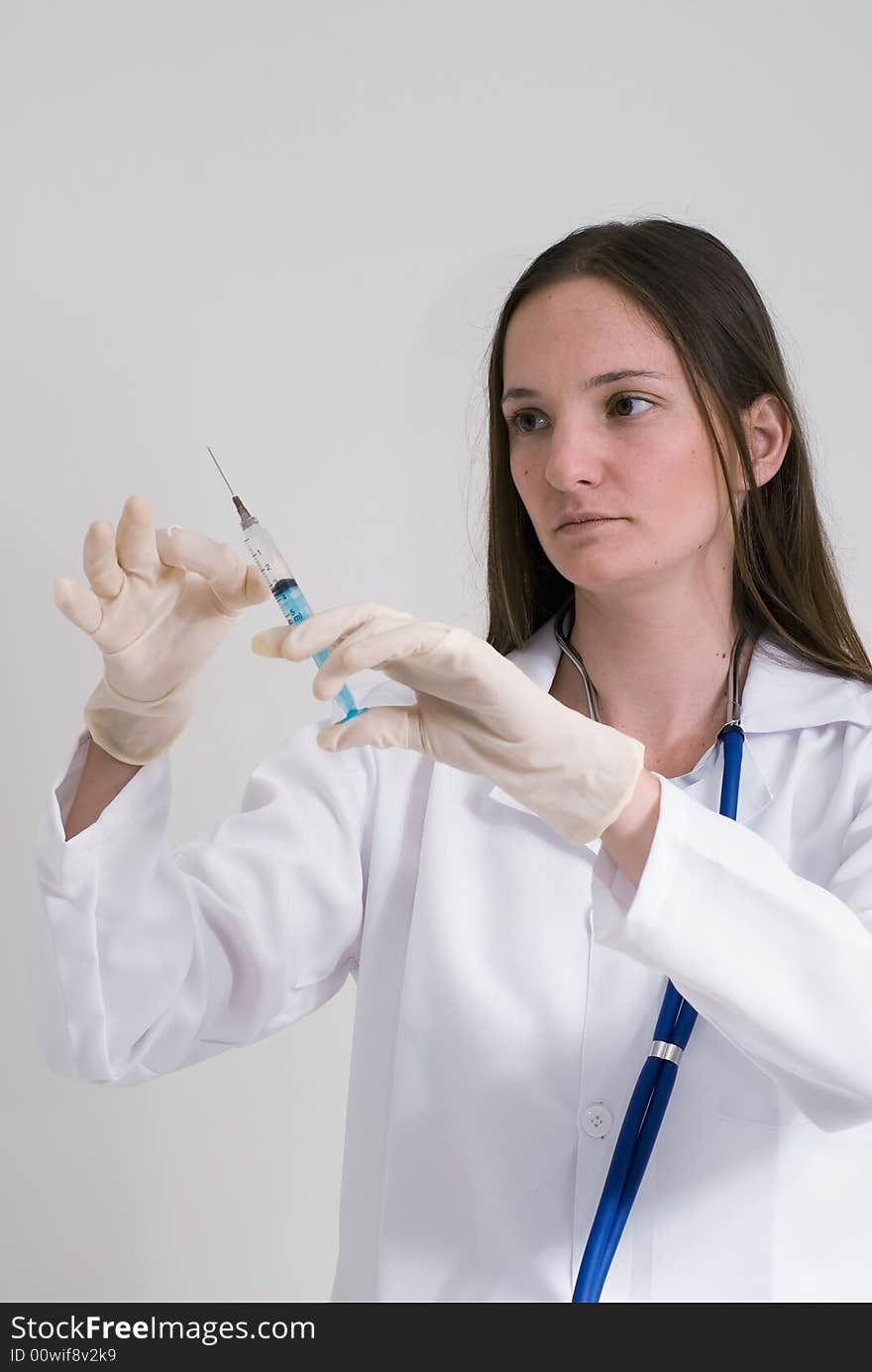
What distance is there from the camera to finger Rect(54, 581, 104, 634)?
0.98 m

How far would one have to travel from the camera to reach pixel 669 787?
104 cm

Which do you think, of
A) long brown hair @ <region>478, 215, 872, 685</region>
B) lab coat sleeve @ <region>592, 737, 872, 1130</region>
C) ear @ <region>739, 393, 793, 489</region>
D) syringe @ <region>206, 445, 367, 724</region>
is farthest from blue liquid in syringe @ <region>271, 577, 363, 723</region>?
ear @ <region>739, 393, 793, 489</region>

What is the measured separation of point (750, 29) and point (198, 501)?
952 mm

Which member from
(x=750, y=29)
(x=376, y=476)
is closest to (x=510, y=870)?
(x=376, y=476)

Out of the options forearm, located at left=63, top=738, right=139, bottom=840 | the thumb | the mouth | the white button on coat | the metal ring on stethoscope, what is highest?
the mouth

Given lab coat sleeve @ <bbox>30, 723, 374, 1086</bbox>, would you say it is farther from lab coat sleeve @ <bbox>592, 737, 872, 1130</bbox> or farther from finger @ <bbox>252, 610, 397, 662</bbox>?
lab coat sleeve @ <bbox>592, 737, 872, 1130</bbox>

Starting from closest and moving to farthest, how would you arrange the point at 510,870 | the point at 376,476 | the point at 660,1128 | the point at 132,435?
the point at 660,1128 → the point at 510,870 → the point at 132,435 → the point at 376,476

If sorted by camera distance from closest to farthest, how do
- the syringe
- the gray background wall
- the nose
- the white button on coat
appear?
the syringe < the white button on coat < the nose < the gray background wall

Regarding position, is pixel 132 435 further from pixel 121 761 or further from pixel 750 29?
pixel 750 29

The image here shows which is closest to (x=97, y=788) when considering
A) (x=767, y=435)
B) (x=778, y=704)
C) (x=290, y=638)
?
(x=290, y=638)

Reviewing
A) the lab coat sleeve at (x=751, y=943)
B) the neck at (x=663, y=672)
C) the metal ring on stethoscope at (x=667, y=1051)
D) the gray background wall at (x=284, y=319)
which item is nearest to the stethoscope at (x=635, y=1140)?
the metal ring on stethoscope at (x=667, y=1051)

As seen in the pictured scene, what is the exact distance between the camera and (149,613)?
3.48 ft

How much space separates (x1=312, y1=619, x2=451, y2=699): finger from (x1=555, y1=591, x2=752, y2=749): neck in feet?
1.46

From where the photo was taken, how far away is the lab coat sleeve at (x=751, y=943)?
99 centimetres
